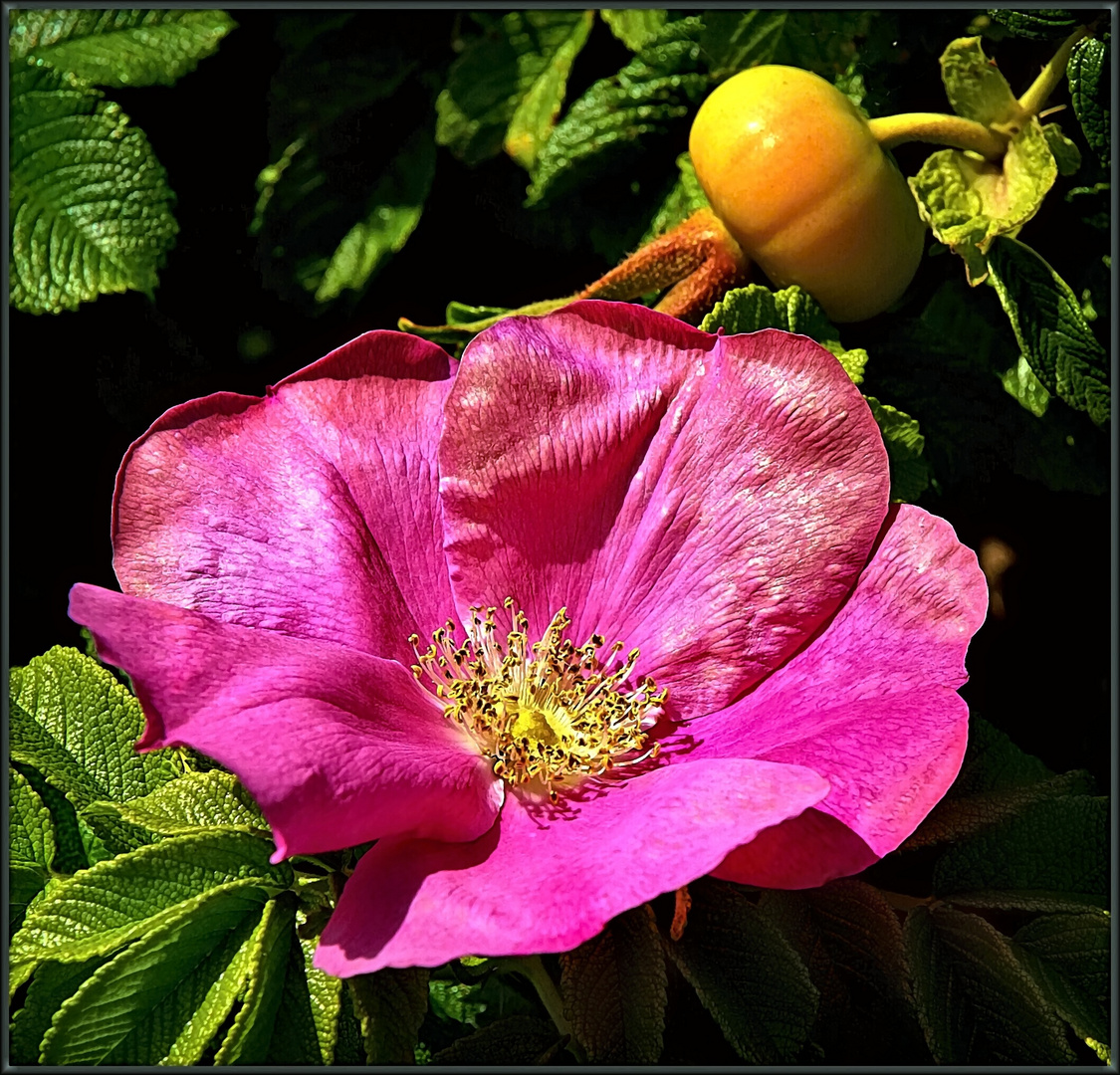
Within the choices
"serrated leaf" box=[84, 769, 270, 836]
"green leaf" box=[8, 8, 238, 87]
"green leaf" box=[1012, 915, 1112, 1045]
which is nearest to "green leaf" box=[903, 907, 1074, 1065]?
"green leaf" box=[1012, 915, 1112, 1045]

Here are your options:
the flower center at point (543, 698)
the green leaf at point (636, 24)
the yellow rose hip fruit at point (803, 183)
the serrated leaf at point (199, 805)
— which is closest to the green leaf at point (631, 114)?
the green leaf at point (636, 24)

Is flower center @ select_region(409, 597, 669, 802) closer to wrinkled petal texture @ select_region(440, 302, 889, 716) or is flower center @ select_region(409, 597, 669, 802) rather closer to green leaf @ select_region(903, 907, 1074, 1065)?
wrinkled petal texture @ select_region(440, 302, 889, 716)

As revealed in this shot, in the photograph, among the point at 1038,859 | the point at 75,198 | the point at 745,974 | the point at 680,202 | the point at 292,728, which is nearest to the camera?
the point at 292,728

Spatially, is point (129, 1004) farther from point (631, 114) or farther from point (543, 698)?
point (631, 114)

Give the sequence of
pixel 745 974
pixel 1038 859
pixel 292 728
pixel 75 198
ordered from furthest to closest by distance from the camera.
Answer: pixel 75 198 < pixel 1038 859 < pixel 745 974 < pixel 292 728

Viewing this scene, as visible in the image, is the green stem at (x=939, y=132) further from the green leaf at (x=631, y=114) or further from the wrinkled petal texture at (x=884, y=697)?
the wrinkled petal texture at (x=884, y=697)

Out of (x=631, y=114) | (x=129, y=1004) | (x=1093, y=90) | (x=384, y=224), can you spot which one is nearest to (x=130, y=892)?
(x=129, y=1004)

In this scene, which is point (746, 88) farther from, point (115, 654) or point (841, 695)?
point (115, 654)
